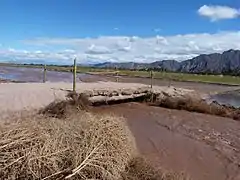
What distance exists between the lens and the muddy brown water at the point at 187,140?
35.0 feet

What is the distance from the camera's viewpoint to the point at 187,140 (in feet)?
46.9

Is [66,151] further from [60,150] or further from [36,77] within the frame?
[36,77]

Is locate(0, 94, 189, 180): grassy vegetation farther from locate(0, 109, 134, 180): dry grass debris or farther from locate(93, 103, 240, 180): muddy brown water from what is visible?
locate(93, 103, 240, 180): muddy brown water

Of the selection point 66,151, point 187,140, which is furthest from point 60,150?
point 187,140

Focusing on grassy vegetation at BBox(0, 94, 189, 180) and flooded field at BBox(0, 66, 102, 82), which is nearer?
grassy vegetation at BBox(0, 94, 189, 180)

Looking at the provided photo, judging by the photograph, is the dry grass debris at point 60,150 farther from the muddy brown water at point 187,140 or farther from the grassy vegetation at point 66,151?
the muddy brown water at point 187,140

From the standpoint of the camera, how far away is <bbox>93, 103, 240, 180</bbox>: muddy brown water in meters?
10.7

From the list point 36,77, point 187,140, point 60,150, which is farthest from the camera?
point 36,77

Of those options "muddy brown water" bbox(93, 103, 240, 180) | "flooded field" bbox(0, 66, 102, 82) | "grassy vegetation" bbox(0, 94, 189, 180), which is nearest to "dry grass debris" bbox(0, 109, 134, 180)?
"grassy vegetation" bbox(0, 94, 189, 180)

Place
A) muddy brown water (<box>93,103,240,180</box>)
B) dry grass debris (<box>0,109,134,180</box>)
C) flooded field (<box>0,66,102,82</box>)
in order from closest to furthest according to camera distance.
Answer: dry grass debris (<box>0,109,134,180</box>)
muddy brown water (<box>93,103,240,180</box>)
flooded field (<box>0,66,102,82</box>)

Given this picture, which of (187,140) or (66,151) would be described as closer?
(66,151)

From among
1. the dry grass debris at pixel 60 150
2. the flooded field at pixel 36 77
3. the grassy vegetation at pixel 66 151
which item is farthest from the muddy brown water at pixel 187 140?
the flooded field at pixel 36 77

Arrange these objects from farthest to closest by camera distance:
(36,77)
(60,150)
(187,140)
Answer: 1. (36,77)
2. (187,140)
3. (60,150)

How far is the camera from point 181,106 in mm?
22641
